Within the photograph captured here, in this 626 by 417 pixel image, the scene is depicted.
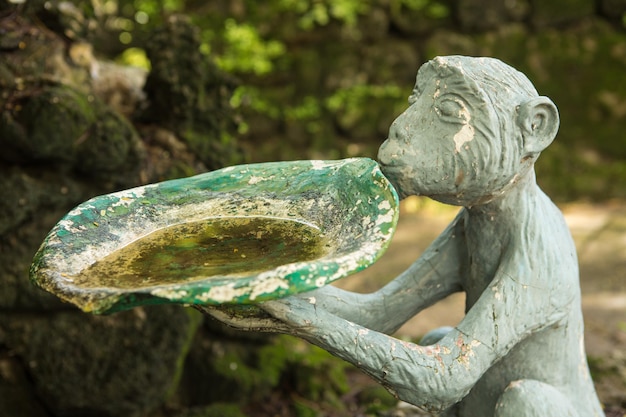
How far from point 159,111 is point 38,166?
2.05 ft

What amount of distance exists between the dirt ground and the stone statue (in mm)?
1434

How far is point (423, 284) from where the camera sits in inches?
88.0

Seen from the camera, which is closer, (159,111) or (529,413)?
(529,413)

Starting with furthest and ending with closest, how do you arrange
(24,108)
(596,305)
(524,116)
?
1. (596,305)
2. (24,108)
3. (524,116)

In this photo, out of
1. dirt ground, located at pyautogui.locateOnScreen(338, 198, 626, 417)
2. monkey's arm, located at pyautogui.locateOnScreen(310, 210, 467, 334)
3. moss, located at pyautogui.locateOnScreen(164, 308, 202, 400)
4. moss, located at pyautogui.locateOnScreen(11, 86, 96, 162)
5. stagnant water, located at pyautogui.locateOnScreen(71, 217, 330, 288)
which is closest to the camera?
stagnant water, located at pyautogui.locateOnScreen(71, 217, 330, 288)

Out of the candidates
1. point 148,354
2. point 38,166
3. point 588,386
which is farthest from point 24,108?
point 588,386

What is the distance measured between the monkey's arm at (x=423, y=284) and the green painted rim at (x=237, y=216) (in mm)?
382

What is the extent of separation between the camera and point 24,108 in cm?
298

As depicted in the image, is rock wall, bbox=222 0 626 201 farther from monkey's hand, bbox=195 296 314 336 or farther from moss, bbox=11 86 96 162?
monkey's hand, bbox=195 296 314 336

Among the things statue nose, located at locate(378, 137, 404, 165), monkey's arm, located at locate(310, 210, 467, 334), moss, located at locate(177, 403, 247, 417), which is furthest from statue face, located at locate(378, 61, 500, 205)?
moss, located at locate(177, 403, 247, 417)

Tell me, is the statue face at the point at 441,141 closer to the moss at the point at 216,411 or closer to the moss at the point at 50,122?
the moss at the point at 50,122

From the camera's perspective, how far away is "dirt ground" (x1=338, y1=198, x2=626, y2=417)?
3.84 m

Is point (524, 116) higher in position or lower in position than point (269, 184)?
higher

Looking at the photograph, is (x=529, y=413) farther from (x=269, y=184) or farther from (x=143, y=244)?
(x=143, y=244)
